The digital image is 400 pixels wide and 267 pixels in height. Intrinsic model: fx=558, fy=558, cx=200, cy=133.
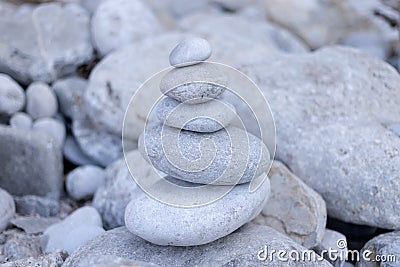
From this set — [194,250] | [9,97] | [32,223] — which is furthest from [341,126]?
[9,97]

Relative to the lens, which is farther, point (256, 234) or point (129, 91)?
point (129, 91)

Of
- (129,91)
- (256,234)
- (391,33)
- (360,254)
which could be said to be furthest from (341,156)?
(391,33)

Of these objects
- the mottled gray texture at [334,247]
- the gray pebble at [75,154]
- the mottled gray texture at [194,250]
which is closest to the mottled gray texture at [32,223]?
the mottled gray texture at [194,250]

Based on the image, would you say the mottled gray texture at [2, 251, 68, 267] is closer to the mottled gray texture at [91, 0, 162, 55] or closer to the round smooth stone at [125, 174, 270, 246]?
the round smooth stone at [125, 174, 270, 246]

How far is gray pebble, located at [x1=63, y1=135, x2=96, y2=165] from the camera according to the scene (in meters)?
3.86

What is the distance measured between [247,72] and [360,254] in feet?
4.44

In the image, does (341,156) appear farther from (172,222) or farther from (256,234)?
(172,222)

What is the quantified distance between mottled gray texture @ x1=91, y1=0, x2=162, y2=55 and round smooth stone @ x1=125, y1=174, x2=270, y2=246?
2294 millimetres

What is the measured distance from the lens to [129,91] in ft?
12.2

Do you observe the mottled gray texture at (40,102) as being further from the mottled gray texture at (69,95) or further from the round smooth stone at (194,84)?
the round smooth stone at (194,84)

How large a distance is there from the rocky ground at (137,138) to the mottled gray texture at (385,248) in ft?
0.05

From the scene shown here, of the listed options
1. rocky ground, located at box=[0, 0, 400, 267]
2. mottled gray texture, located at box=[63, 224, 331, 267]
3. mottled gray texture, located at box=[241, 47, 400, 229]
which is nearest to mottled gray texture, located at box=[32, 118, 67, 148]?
rocky ground, located at box=[0, 0, 400, 267]

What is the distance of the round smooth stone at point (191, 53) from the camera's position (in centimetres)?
234

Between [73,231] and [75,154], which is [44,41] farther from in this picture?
[73,231]
